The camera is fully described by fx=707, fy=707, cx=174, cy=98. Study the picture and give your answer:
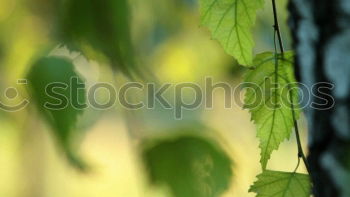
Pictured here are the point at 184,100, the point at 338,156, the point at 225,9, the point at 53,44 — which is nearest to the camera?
the point at 338,156

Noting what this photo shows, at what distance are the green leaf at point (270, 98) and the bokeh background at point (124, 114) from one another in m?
0.12

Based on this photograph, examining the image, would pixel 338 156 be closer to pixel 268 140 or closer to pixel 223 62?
pixel 268 140

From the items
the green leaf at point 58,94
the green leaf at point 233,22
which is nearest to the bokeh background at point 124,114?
the green leaf at point 58,94

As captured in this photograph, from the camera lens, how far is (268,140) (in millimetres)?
432

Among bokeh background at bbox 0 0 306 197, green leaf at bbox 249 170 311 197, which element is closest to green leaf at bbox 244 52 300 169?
green leaf at bbox 249 170 311 197

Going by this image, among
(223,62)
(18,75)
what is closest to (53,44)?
(18,75)

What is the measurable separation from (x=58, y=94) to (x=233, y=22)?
16 centimetres

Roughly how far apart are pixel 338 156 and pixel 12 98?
1.58ft

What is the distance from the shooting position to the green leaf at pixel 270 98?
0.42 meters

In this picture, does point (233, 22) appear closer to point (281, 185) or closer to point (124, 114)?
point (281, 185)

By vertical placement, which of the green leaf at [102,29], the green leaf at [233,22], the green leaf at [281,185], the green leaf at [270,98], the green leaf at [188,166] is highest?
the green leaf at [102,29]

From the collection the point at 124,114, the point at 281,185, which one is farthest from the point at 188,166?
the point at 124,114

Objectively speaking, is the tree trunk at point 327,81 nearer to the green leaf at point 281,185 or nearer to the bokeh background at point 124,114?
the green leaf at point 281,185

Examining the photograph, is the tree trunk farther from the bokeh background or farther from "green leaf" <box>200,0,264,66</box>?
the bokeh background
